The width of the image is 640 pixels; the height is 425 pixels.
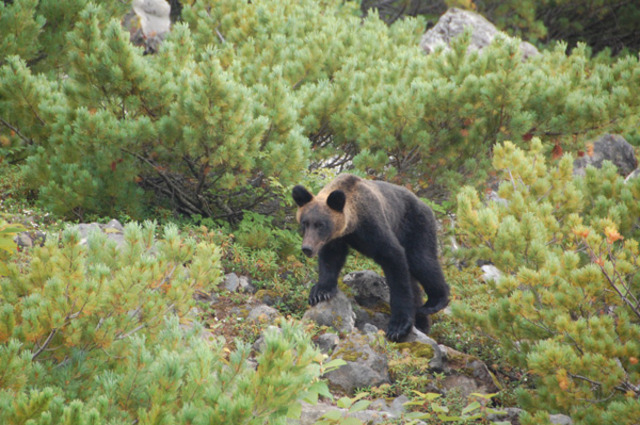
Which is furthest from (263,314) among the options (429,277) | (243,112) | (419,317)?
(243,112)

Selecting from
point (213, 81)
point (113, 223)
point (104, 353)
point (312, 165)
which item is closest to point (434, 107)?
point (312, 165)

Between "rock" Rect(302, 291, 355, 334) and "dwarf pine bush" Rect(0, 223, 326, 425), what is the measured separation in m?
2.44

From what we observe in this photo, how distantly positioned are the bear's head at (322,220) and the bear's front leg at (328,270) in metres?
0.32

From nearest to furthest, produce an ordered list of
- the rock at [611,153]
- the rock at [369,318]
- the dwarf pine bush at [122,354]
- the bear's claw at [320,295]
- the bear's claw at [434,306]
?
1. the dwarf pine bush at [122,354]
2. the bear's claw at [320,295]
3. the rock at [369,318]
4. the bear's claw at [434,306]
5. the rock at [611,153]

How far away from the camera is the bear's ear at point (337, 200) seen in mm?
5715

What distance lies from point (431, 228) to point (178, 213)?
3327 mm

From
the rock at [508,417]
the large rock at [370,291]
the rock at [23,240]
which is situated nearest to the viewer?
the rock at [508,417]

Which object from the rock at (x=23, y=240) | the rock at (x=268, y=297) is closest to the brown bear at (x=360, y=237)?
the rock at (x=268, y=297)

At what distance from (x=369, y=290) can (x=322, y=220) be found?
150 cm

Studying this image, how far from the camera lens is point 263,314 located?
5.97 metres

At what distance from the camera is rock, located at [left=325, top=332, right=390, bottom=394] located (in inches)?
205

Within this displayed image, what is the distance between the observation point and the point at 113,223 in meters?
6.71

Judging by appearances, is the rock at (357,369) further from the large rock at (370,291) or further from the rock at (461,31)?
the rock at (461,31)

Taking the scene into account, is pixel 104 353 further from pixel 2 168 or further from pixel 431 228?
pixel 2 168
